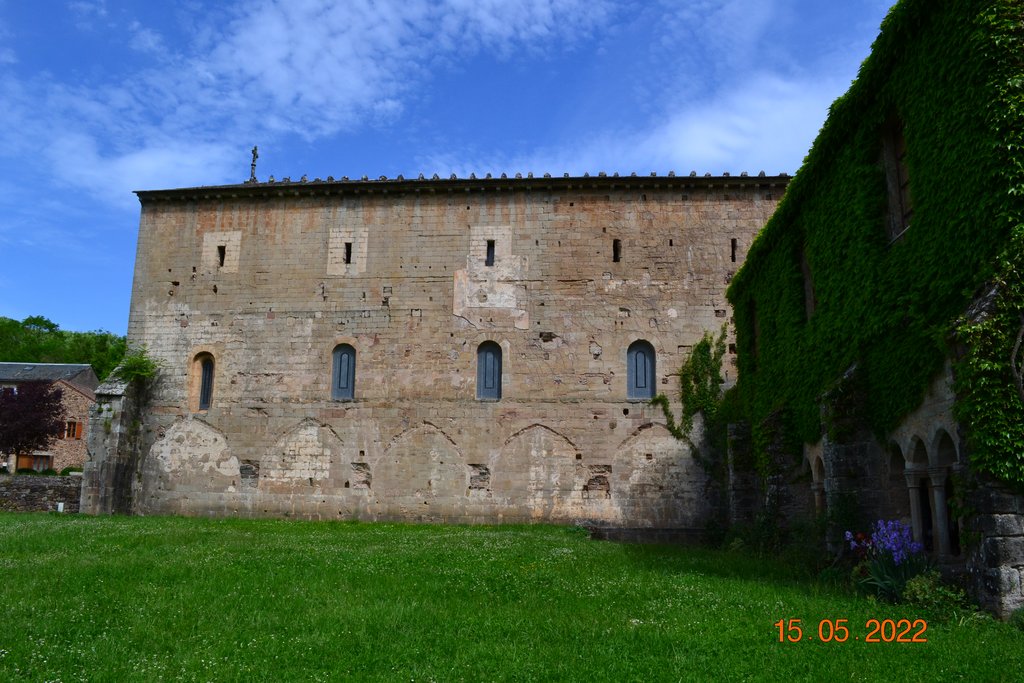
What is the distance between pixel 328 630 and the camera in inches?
318

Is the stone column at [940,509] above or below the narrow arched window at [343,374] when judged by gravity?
below

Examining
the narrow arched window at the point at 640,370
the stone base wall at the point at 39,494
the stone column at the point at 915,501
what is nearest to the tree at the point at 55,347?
the stone base wall at the point at 39,494

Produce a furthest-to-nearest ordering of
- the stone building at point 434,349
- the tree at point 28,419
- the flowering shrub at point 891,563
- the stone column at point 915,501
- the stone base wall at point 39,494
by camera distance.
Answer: the tree at point 28,419, the stone base wall at point 39,494, the stone building at point 434,349, the stone column at point 915,501, the flowering shrub at point 891,563

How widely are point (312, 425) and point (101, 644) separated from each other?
1587 centimetres

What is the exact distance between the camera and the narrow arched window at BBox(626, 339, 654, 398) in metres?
22.5

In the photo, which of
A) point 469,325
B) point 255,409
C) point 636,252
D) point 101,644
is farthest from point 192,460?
point 101,644

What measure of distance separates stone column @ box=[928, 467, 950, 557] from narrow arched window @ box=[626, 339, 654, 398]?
493 inches

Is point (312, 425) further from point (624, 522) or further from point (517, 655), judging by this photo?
point (517, 655)

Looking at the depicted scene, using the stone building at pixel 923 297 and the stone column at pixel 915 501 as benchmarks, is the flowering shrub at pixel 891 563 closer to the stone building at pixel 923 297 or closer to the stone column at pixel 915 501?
the stone column at pixel 915 501

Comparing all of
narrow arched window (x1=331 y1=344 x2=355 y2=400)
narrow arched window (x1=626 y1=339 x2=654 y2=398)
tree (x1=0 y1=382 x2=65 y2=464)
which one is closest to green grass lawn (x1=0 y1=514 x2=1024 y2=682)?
narrow arched window (x1=626 y1=339 x2=654 y2=398)

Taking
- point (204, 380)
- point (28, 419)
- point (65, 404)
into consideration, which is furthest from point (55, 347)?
point (204, 380)

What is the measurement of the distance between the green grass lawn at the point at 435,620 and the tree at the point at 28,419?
2665 centimetres

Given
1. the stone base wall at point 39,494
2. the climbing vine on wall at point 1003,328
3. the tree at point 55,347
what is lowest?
the stone base wall at point 39,494

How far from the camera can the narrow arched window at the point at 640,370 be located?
2253cm
